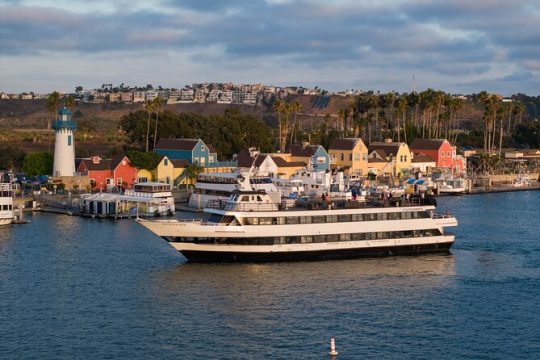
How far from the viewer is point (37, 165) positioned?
301 feet

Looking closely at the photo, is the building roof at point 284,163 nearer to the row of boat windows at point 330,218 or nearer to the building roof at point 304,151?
the building roof at point 304,151

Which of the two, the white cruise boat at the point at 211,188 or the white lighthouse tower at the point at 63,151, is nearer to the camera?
the white cruise boat at the point at 211,188

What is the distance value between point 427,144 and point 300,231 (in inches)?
2707

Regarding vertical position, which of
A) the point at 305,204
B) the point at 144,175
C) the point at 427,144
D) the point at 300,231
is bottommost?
the point at 300,231

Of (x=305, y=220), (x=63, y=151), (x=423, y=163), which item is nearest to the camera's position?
(x=305, y=220)

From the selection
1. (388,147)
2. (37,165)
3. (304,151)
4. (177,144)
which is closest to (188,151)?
(177,144)

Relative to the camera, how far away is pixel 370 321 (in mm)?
40719

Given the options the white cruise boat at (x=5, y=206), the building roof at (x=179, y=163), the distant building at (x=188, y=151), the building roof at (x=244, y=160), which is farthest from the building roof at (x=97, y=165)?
the white cruise boat at (x=5, y=206)

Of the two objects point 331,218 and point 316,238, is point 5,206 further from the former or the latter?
point 331,218

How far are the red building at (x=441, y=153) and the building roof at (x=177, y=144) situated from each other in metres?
34.3

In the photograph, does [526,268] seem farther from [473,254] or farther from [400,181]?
[400,181]

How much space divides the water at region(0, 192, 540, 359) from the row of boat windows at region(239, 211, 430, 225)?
2583mm

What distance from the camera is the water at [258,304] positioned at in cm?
3700

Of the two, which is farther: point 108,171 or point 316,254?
point 108,171
